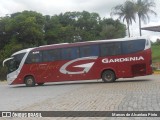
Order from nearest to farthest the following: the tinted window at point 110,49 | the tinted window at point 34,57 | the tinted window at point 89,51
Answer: the tinted window at point 110,49 < the tinted window at point 89,51 < the tinted window at point 34,57

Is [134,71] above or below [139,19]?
below

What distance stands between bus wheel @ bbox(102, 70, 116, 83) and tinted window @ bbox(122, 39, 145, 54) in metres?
1.71

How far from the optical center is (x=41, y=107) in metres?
14.1

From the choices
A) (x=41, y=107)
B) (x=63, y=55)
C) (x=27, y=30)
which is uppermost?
(x=27, y=30)

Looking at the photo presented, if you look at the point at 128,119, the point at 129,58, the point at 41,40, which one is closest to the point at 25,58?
the point at 129,58

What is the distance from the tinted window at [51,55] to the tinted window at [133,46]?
467 centimetres

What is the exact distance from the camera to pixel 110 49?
26.4 meters

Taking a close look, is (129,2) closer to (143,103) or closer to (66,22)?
(66,22)

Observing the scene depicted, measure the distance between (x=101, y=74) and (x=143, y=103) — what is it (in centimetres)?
1392

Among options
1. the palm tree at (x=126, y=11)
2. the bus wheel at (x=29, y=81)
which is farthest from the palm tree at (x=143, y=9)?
the bus wheel at (x=29, y=81)

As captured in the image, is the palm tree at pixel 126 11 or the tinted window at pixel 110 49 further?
the palm tree at pixel 126 11

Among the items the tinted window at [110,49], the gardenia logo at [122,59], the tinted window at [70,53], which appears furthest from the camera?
the tinted window at [70,53]

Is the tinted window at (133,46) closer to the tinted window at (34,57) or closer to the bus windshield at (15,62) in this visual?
the tinted window at (34,57)

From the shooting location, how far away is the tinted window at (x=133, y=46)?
2566 cm
